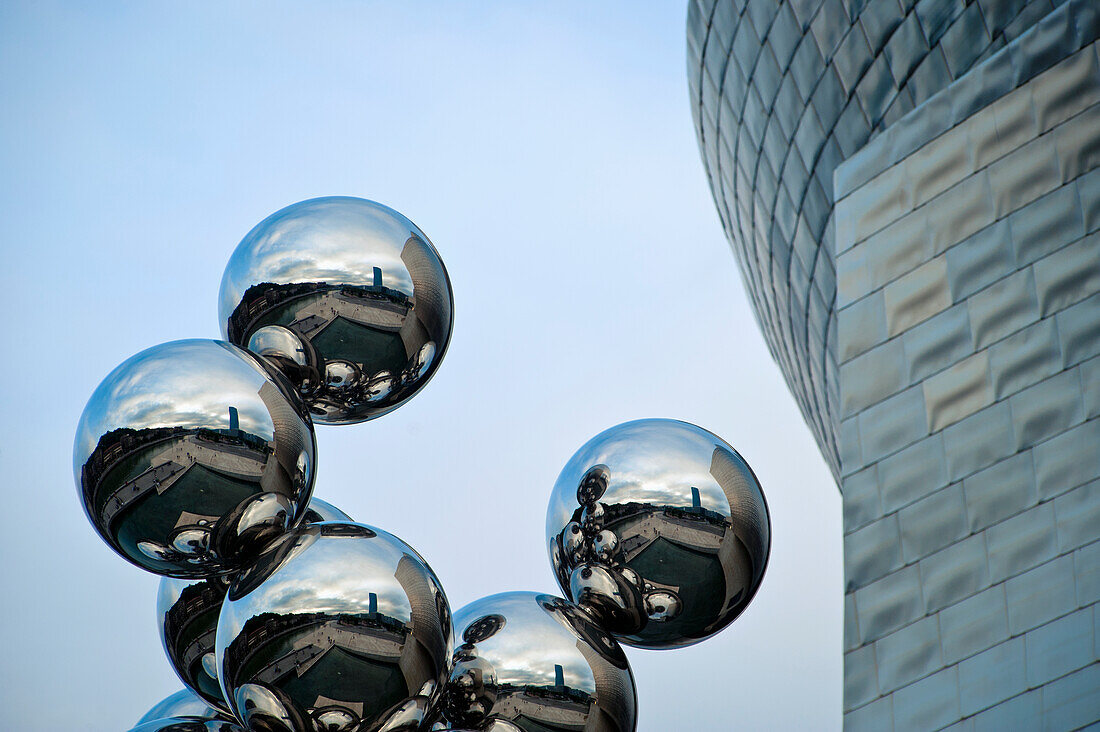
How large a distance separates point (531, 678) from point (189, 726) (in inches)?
38.2

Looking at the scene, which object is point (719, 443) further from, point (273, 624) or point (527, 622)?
point (273, 624)

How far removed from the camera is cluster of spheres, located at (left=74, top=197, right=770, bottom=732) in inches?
102

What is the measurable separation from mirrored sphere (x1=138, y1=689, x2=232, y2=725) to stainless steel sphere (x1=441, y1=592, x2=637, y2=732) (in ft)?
2.76

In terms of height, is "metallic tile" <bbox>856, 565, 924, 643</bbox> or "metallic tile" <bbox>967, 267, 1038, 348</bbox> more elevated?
"metallic tile" <bbox>967, 267, 1038, 348</bbox>

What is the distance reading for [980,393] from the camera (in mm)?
5840

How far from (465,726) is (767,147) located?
11.7 meters

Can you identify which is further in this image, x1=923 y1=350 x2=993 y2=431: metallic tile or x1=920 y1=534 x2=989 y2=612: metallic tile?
x1=923 y1=350 x2=993 y2=431: metallic tile

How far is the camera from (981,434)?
578cm

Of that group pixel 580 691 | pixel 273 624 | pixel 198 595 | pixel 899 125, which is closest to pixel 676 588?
pixel 580 691

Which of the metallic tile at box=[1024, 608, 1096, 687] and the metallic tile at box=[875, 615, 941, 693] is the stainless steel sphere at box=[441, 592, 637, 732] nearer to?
the metallic tile at box=[1024, 608, 1096, 687]

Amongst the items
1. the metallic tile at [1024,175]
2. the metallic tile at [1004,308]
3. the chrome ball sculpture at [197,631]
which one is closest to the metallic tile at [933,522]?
the metallic tile at [1004,308]

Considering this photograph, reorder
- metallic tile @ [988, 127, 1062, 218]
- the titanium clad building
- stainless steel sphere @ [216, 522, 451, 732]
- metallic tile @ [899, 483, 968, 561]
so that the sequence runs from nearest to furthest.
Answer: stainless steel sphere @ [216, 522, 451, 732]
the titanium clad building
metallic tile @ [899, 483, 968, 561]
metallic tile @ [988, 127, 1062, 218]

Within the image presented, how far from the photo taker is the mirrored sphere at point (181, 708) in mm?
3441

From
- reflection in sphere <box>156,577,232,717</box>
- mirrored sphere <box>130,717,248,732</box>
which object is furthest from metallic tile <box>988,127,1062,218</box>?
mirrored sphere <box>130,717,248,732</box>
